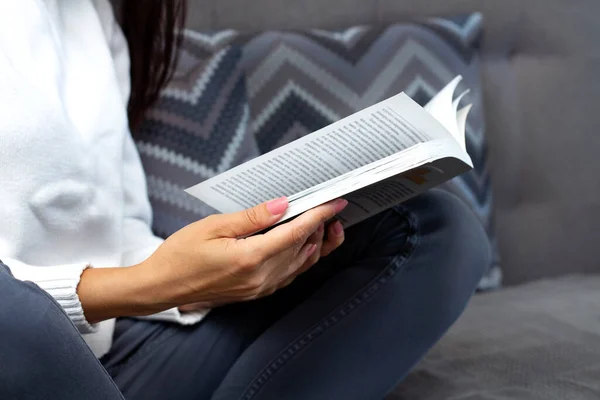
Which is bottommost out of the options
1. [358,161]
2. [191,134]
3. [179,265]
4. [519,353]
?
[519,353]

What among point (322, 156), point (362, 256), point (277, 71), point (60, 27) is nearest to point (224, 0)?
point (277, 71)

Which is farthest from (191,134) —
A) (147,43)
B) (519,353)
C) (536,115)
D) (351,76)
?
(536,115)

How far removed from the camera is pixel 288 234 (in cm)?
68

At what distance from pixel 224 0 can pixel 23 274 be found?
0.73m

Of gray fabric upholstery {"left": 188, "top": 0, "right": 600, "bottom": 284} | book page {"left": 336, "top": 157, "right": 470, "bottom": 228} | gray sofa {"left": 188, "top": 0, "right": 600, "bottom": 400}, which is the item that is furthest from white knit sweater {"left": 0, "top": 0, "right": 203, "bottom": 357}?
gray fabric upholstery {"left": 188, "top": 0, "right": 600, "bottom": 284}

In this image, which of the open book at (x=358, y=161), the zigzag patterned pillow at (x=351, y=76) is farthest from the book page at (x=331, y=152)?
the zigzag patterned pillow at (x=351, y=76)

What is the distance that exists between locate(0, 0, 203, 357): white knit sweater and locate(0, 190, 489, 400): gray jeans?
0.04m

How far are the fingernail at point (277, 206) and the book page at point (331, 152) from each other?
27 mm

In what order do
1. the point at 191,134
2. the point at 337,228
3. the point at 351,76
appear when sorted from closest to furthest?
the point at 337,228 → the point at 191,134 → the point at 351,76

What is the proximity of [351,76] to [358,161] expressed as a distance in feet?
2.00

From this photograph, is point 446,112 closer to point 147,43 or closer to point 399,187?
point 399,187

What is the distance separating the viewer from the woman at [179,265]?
75 centimetres

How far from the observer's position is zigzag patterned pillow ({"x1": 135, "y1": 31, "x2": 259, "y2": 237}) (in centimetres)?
113

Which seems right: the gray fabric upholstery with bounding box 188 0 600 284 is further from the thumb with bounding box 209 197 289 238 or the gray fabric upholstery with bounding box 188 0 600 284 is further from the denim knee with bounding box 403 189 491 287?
the thumb with bounding box 209 197 289 238
